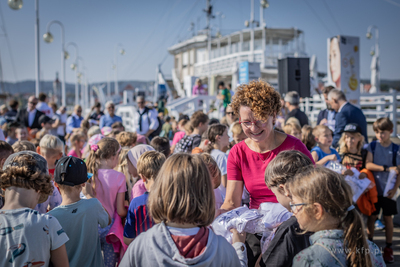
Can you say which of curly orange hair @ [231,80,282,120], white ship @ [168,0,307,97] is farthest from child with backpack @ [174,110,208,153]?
white ship @ [168,0,307,97]

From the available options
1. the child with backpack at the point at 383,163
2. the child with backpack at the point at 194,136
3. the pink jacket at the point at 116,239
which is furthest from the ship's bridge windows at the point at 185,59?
the pink jacket at the point at 116,239

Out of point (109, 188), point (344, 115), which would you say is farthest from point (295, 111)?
point (109, 188)

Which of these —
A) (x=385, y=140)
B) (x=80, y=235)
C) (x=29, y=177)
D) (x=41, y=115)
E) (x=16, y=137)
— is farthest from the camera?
(x=41, y=115)

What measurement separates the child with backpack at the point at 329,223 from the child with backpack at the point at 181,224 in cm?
45

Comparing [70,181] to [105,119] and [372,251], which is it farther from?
[105,119]

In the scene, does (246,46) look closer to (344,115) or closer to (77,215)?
(344,115)

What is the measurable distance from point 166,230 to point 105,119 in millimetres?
7731

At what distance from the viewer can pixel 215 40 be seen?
38312 millimetres

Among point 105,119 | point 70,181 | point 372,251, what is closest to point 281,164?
point 372,251

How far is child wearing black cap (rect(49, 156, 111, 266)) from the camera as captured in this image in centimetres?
244

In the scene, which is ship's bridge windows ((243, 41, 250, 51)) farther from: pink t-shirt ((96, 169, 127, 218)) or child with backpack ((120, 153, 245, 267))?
child with backpack ((120, 153, 245, 267))

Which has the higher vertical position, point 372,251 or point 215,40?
point 215,40

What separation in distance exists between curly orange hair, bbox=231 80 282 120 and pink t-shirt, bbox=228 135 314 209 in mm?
303

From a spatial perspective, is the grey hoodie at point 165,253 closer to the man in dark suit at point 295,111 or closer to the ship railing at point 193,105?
the man in dark suit at point 295,111
